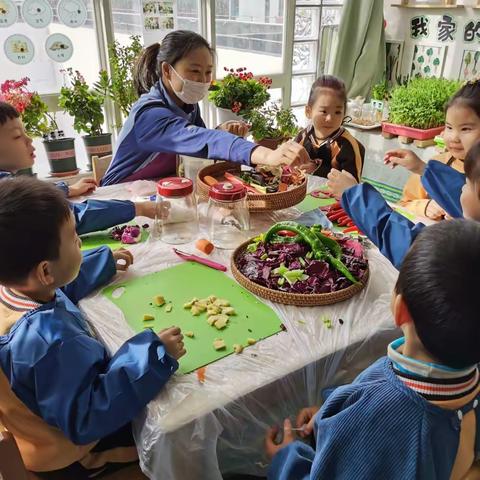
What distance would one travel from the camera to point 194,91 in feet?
5.51

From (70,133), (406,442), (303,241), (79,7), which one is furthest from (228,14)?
(406,442)

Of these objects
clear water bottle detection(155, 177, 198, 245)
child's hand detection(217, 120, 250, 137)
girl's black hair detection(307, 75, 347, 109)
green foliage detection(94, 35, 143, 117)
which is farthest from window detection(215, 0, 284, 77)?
clear water bottle detection(155, 177, 198, 245)

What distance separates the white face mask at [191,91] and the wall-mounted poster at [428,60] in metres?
2.53

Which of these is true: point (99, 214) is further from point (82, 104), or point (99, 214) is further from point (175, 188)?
point (82, 104)

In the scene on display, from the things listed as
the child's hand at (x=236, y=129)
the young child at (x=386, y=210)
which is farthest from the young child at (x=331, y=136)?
the young child at (x=386, y=210)

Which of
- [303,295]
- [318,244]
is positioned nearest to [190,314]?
[303,295]

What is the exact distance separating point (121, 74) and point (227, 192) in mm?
1877

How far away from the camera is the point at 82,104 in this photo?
103 inches

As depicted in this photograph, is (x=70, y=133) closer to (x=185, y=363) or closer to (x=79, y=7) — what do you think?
(x=79, y=7)

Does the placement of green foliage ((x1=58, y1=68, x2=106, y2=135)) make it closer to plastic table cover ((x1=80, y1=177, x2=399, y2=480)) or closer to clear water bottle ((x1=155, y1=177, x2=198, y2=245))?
clear water bottle ((x1=155, y1=177, x2=198, y2=245))

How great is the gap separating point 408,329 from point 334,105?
5.10 feet

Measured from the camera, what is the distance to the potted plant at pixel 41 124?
7.81 ft

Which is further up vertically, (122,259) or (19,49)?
(19,49)

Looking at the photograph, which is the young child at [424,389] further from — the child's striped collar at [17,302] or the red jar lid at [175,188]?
the red jar lid at [175,188]
